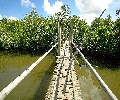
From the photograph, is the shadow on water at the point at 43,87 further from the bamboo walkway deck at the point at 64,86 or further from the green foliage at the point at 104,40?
the green foliage at the point at 104,40

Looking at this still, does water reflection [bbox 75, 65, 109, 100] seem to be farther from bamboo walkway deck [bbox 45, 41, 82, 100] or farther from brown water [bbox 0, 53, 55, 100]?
bamboo walkway deck [bbox 45, 41, 82, 100]

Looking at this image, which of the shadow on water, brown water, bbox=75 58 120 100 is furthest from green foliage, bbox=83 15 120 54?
the shadow on water

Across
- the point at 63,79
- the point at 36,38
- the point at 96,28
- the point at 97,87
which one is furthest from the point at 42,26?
the point at 63,79

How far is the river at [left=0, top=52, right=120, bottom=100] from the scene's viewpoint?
9.08 meters

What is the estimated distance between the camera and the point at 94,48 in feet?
55.3

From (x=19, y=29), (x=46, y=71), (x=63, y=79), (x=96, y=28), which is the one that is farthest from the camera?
(x=19, y=29)

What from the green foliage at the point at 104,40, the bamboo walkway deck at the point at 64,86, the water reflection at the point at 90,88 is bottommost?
the water reflection at the point at 90,88

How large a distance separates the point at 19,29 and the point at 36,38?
350 centimetres

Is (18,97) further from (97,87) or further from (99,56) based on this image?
(99,56)

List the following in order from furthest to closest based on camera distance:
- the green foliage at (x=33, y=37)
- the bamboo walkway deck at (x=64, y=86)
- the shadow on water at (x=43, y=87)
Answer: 1. the green foliage at (x=33, y=37)
2. the shadow on water at (x=43, y=87)
3. the bamboo walkway deck at (x=64, y=86)

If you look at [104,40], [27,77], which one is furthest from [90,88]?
[104,40]

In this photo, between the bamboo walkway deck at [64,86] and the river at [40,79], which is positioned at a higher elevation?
the bamboo walkway deck at [64,86]

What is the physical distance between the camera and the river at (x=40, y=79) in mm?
9078

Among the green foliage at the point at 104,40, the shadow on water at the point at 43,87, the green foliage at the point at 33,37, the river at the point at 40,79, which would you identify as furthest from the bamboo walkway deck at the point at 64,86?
the green foliage at the point at 33,37
